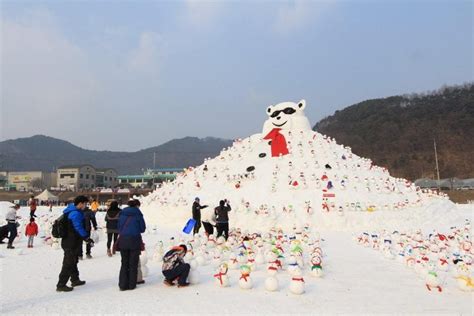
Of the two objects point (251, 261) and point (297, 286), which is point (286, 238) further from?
point (297, 286)

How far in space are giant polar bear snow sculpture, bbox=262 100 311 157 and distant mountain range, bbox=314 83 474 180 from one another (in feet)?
150

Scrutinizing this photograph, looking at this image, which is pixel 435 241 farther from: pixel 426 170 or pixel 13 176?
pixel 13 176

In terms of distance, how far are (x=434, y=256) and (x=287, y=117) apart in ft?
62.1

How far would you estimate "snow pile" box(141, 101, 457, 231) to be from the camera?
18.3 m

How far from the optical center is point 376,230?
17484 mm

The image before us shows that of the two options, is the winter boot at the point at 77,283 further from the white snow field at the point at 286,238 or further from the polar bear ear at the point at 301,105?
the polar bear ear at the point at 301,105

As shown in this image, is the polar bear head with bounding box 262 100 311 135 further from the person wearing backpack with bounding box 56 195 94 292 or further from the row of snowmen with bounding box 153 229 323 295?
Result: the person wearing backpack with bounding box 56 195 94 292

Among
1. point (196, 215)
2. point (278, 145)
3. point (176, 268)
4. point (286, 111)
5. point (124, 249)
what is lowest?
point (176, 268)

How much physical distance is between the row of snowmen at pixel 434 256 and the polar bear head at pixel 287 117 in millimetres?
14644

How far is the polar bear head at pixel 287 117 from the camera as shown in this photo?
2812 cm

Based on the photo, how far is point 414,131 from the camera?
7775 centimetres

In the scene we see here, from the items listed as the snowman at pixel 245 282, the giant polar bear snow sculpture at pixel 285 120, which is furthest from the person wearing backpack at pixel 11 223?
the giant polar bear snow sculpture at pixel 285 120

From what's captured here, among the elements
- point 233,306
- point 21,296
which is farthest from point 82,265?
point 233,306

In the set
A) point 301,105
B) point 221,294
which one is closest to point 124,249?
point 221,294
